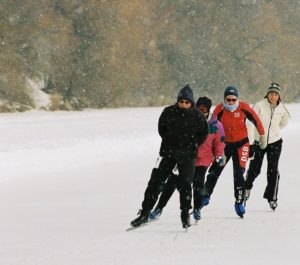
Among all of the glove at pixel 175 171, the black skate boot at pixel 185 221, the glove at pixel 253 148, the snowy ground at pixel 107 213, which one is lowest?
the snowy ground at pixel 107 213

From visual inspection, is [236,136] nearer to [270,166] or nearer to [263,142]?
[263,142]

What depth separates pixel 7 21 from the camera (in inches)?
1169

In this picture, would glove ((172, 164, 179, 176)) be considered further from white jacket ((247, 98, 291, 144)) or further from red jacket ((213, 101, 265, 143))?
white jacket ((247, 98, 291, 144))

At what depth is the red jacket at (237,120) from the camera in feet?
27.7

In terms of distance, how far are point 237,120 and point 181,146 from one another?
1.31m

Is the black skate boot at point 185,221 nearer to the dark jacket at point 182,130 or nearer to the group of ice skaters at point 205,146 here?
the group of ice skaters at point 205,146

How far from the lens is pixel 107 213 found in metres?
9.11

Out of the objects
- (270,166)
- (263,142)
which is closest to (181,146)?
(263,142)

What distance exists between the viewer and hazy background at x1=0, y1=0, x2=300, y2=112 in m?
30.0

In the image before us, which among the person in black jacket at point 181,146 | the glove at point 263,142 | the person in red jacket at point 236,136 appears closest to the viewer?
the person in black jacket at point 181,146

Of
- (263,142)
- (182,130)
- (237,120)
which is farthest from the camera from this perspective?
(263,142)

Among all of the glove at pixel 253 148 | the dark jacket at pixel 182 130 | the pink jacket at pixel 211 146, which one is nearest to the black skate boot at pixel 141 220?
the dark jacket at pixel 182 130

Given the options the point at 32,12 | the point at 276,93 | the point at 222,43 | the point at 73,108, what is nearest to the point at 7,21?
the point at 32,12

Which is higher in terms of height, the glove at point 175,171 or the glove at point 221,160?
the glove at point 221,160
